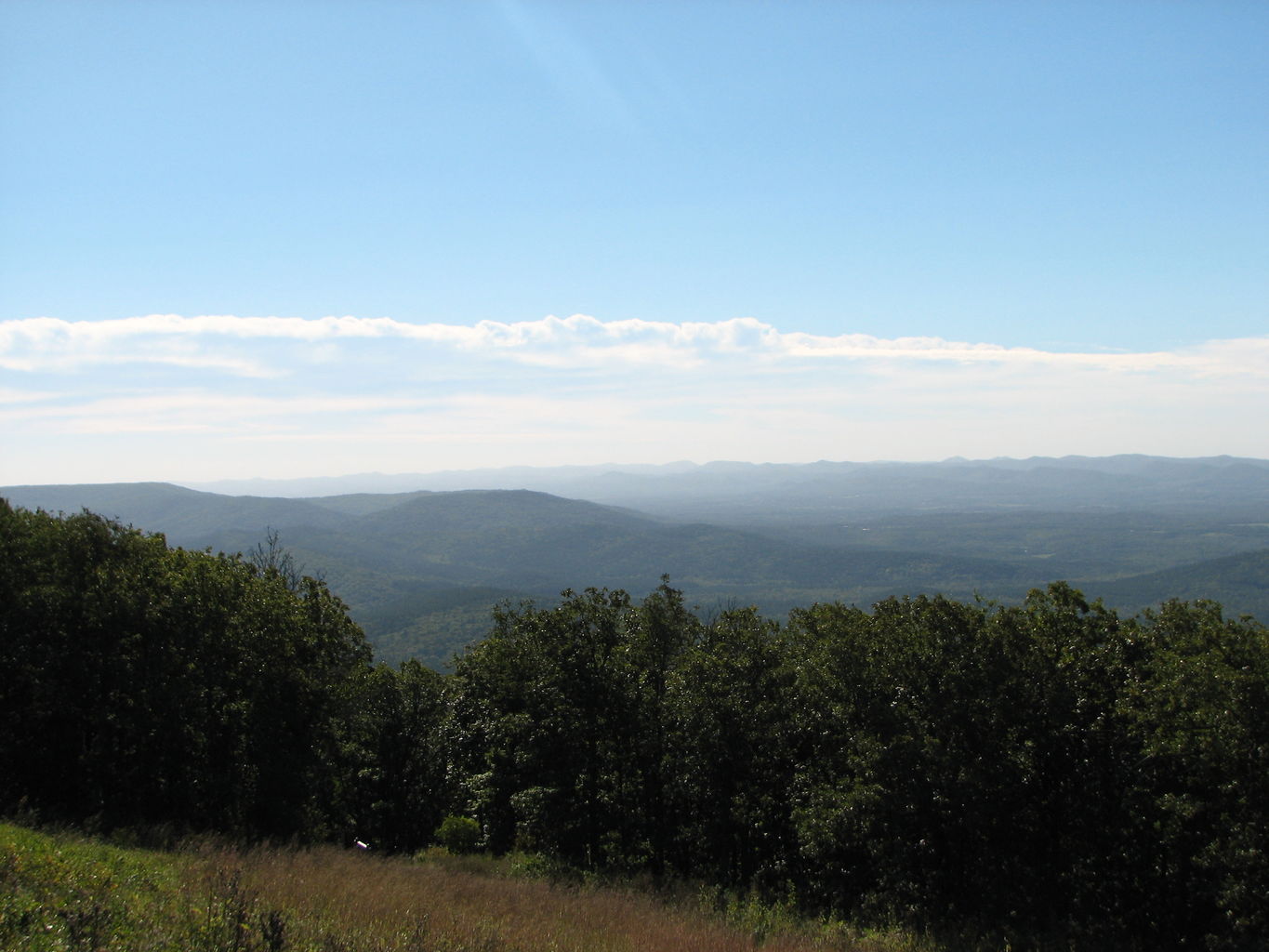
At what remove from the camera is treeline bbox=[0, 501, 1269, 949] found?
16.5 metres

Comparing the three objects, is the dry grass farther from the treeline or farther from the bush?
the bush

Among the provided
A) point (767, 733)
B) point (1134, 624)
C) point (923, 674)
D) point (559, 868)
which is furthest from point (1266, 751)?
point (559, 868)

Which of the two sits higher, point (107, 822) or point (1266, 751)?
point (1266, 751)

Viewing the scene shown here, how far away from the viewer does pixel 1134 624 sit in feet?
65.7

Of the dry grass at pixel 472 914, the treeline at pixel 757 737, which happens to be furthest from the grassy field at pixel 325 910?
the treeline at pixel 757 737

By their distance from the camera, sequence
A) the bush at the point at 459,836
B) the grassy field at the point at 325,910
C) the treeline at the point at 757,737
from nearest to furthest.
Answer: the grassy field at the point at 325,910, the treeline at the point at 757,737, the bush at the point at 459,836

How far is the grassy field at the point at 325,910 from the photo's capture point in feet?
→ 27.4

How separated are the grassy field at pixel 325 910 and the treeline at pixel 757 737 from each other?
3889 mm

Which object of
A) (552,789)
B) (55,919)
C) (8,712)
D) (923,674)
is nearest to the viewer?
(55,919)

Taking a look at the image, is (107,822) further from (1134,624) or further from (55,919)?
(1134,624)

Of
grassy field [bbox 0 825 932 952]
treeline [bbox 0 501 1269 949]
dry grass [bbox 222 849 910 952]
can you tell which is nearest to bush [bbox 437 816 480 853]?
treeline [bbox 0 501 1269 949]

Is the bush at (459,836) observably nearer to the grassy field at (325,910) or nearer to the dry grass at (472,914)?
the grassy field at (325,910)

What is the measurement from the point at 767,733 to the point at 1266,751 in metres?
11.0

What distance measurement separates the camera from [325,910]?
10672 mm
